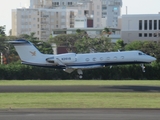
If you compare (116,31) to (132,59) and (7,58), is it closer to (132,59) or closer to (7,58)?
(7,58)

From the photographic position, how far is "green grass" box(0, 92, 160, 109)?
98.3ft

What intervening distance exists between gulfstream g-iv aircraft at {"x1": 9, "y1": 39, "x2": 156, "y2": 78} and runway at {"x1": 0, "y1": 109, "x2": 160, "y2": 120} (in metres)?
29.3

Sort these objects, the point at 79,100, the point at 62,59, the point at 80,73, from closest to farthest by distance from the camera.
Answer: the point at 79,100 < the point at 62,59 < the point at 80,73

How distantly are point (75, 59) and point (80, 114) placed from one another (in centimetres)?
3377

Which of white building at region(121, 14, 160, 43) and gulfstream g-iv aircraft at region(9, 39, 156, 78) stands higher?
white building at region(121, 14, 160, 43)

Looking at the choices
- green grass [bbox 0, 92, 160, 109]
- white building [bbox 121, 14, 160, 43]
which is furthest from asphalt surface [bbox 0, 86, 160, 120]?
white building [bbox 121, 14, 160, 43]

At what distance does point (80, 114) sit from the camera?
83.7 ft

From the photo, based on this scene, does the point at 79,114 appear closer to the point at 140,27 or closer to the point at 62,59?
the point at 62,59

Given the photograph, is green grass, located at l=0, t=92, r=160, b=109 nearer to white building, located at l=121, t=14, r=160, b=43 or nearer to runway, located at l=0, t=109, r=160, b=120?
runway, located at l=0, t=109, r=160, b=120

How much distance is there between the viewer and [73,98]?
3388 cm

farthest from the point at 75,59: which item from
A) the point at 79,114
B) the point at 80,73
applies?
the point at 79,114

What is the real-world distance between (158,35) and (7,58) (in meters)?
62.5

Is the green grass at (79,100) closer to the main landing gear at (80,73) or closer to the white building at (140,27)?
the main landing gear at (80,73)

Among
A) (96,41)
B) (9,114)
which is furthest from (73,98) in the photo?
(96,41)
